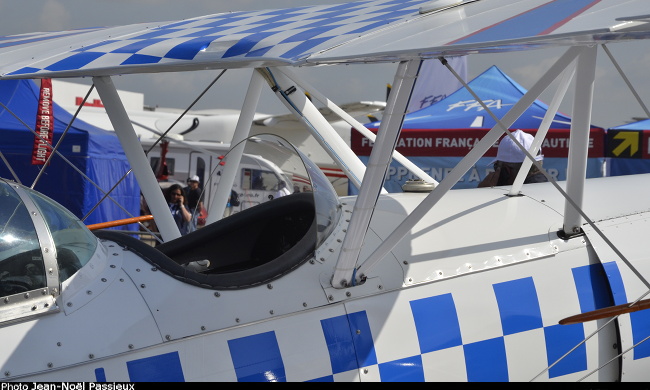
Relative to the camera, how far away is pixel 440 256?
3564 millimetres

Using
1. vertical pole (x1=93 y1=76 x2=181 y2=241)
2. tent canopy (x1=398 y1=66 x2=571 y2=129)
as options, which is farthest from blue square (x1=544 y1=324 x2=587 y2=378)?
tent canopy (x1=398 y1=66 x2=571 y2=129)

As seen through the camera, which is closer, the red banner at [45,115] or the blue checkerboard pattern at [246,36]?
the blue checkerboard pattern at [246,36]

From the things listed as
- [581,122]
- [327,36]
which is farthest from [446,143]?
[327,36]

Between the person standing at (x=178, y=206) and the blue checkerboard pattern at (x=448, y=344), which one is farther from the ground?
the person standing at (x=178, y=206)

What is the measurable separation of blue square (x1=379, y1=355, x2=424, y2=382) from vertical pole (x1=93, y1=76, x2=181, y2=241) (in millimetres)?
2270

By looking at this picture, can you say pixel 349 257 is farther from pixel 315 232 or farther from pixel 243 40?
pixel 243 40

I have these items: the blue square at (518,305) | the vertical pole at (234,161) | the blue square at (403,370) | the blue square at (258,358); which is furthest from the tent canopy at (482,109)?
the blue square at (258,358)

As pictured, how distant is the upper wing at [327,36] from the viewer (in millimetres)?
2740

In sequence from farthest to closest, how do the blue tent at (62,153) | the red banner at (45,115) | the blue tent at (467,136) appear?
the blue tent at (62,153) → the red banner at (45,115) → the blue tent at (467,136)

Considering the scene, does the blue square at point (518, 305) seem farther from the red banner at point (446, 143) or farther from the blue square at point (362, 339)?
the red banner at point (446, 143)

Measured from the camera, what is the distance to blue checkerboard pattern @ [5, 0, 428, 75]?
3.71 metres

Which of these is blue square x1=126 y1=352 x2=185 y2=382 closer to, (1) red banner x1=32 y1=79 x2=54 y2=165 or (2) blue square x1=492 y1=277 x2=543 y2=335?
(2) blue square x1=492 y1=277 x2=543 y2=335

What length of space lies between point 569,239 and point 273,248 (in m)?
1.43

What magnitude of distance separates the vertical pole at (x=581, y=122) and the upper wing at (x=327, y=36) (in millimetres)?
366
